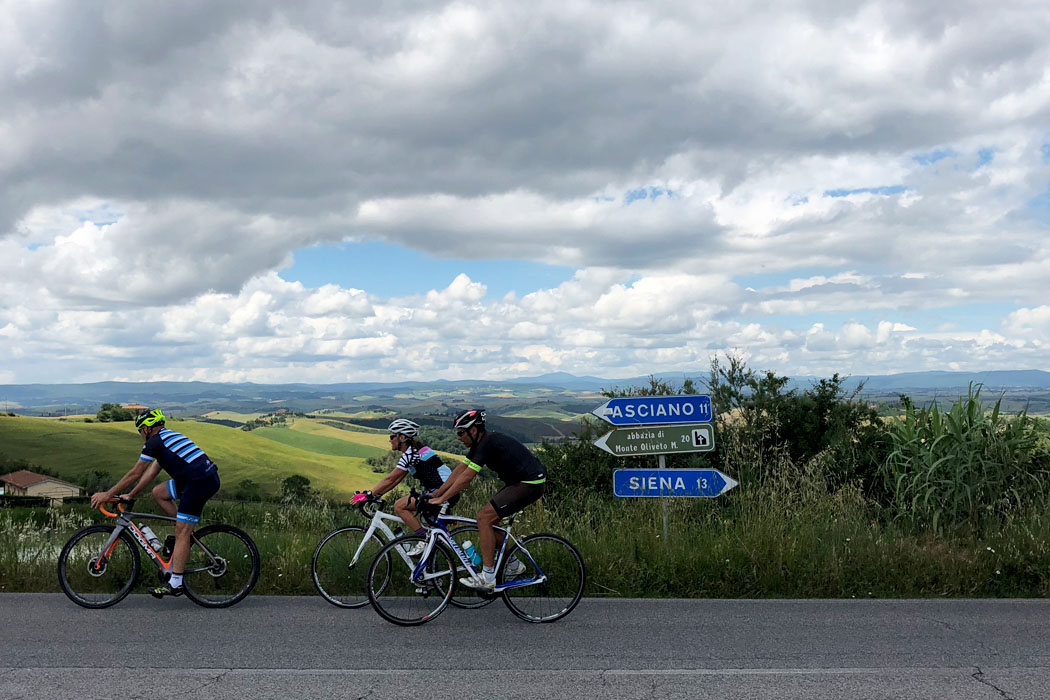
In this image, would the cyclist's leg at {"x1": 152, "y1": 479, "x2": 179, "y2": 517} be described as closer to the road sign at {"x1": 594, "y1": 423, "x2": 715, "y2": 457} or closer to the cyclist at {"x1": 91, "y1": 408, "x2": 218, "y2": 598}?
the cyclist at {"x1": 91, "y1": 408, "x2": 218, "y2": 598}

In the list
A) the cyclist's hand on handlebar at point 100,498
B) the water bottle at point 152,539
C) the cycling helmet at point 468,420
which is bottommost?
the water bottle at point 152,539

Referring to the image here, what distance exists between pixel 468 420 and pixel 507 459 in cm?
54

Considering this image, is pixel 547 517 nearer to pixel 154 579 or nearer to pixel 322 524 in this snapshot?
pixel 322 524

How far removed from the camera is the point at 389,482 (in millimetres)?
7980

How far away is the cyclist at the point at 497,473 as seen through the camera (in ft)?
23.7

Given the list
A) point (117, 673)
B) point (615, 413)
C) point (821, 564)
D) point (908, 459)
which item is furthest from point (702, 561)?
point (117, 673)

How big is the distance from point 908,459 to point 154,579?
1030 cm

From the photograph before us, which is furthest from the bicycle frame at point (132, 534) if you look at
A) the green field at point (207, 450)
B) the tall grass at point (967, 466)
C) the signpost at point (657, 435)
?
the green field at point (207, 450)

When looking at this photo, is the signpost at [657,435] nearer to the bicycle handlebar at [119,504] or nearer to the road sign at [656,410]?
the road sign at [656,410]

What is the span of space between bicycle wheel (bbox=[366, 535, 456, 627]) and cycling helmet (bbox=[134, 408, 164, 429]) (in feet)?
8.86

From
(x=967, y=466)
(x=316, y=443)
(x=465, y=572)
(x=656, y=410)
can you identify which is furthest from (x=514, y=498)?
(x=316, y=443)

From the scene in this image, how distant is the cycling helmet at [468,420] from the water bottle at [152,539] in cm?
343

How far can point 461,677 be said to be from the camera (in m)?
5.41

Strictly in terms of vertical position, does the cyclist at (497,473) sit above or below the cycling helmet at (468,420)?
below
